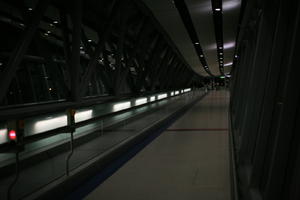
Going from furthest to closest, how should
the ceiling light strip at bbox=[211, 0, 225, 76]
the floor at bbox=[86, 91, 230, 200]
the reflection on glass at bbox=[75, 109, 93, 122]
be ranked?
the ceiling light strip at bbox=[211, 0, 225, 76] < the reflection on glass at bbox=[75, 109, 93, 122] < the floor at bbox=[86, 91, 230, 200]

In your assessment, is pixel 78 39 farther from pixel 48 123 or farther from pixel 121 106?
pixel 121 106

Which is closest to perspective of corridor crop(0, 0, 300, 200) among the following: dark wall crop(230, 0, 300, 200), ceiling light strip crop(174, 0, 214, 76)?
dark wall crop(230, 0, 300, 200)

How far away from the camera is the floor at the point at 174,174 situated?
5734mm

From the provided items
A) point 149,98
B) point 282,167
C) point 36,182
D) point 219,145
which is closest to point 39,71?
point 149,98

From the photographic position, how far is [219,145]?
9789 millimetres

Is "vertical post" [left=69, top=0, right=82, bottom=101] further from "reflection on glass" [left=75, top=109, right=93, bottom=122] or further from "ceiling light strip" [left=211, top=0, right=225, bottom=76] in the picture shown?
"ceiling light strip" [left=211, top=0, right=225, bottom=76]

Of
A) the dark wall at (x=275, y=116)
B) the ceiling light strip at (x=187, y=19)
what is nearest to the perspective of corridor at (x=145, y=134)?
the dark wall at (x=275, y=116)

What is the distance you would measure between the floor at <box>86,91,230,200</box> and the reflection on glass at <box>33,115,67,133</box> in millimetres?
1736

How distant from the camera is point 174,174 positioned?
6871 mm

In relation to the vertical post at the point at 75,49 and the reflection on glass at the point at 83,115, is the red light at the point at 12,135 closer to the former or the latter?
the reflection on glass at the point at 83,115

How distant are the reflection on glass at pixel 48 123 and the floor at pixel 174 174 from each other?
1.74 m

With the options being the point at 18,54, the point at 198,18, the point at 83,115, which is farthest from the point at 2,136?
the point at 198,18

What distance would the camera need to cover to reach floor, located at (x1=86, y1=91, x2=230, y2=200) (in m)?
5.73

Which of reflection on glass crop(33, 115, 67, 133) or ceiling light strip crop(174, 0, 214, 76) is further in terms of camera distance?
ceiling light strip crop(174, 0, 214, 76)
